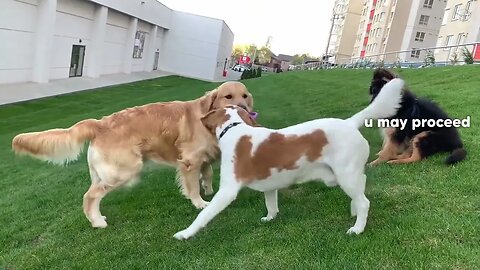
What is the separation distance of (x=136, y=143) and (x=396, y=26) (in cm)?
7505

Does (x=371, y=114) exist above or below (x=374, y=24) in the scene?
below

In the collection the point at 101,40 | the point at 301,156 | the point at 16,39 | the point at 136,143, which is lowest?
the point at 136,143

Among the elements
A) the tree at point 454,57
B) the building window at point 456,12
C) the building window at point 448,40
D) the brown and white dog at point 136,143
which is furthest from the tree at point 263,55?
the brown and white dog at point 136,143

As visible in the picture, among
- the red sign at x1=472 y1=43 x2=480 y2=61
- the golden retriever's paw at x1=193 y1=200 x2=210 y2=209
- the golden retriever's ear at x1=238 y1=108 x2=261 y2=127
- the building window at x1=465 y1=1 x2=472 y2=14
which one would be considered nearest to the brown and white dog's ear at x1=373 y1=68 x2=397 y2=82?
the golden retriever's ear at x1=238 y1=108 x2=261 y2=127

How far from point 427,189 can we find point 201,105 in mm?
2683

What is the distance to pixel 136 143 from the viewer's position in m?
5.03

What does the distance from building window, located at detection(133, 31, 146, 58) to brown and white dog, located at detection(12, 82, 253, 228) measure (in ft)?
132

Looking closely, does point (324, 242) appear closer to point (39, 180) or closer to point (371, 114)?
point (371, 114)

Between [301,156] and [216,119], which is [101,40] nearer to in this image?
[216,119]

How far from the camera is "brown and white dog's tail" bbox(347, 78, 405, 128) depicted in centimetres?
369

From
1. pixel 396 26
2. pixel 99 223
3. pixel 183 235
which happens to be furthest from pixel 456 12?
pixel 183 235

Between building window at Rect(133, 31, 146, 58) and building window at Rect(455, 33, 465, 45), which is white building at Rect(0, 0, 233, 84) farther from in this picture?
building window at Rect(455, 33, 465, 45)

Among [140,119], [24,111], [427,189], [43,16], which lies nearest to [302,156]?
[427,189]

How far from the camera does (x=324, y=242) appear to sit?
144 inches
